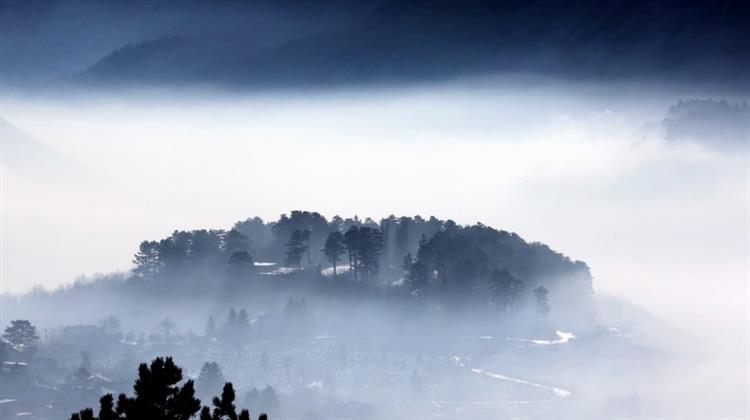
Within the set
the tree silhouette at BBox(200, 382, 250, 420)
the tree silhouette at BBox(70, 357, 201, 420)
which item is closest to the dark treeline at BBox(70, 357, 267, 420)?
the tree silhouette at BBox(70, 357, 201, 420)

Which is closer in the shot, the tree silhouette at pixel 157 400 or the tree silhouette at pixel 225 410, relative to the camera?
the tree silhouette at pixel 157 400

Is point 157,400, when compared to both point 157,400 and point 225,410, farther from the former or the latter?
point 225,410

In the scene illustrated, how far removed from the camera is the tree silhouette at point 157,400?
78.1 m

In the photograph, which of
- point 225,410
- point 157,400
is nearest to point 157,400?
point 157,400

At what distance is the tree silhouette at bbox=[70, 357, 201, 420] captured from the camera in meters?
78.1

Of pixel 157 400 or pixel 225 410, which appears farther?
pixel 225 410

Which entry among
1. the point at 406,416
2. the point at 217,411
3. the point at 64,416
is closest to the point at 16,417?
the point at 64,416

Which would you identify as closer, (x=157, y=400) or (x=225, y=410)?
(x=157, y=400)

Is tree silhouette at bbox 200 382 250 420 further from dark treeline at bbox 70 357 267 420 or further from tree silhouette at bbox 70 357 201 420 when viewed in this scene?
tree silhouette at bbox 70 357 201 420

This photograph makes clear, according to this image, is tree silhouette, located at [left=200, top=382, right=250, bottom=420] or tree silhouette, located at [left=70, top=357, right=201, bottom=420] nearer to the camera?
tree silhouette, located at [left=70, top=357, right=201, bottom=420]

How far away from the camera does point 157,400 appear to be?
259 ft

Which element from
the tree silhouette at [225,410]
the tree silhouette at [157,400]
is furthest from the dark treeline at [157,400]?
the tree silhouette at [225,410]

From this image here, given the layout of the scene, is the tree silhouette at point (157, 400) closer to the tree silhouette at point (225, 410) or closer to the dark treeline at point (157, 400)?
the dark treeline at point (157, 400)

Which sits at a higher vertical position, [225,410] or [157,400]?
[157,400]
